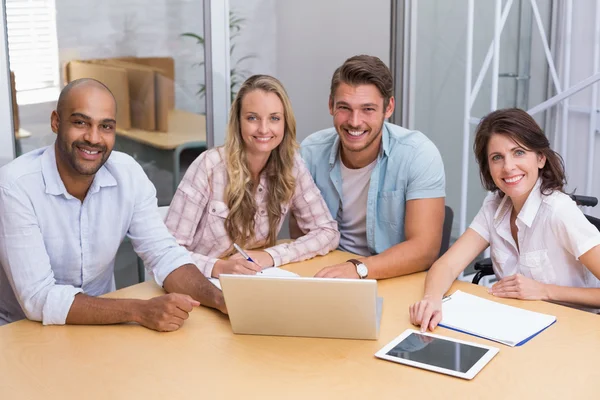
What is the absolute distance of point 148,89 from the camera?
3021 mm

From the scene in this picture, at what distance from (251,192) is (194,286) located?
1.83ft

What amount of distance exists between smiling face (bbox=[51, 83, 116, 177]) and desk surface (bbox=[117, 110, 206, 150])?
3.18 ft

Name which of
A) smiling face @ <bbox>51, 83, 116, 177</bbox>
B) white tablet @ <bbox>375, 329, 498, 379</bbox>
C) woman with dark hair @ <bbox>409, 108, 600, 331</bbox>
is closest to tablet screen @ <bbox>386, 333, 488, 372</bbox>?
white tablet @ <bbox>375, 329, 498, 379</bbox>

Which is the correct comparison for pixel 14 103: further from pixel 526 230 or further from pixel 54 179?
pixel 526 230

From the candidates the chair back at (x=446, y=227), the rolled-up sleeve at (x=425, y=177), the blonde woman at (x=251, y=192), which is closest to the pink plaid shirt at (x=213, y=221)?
the blonde woman at (x=251, y=192)

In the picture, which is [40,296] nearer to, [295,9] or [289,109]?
[289,109]

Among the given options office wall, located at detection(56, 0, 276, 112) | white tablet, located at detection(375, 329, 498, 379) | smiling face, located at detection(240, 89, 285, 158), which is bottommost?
white tablet, located at detection(375, 329, 498, 379)

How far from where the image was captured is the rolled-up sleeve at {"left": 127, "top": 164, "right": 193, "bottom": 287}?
2180 mm

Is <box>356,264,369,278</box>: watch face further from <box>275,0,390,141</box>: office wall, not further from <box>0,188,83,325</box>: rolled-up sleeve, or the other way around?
<box>275,0,390,141</box>: office wall

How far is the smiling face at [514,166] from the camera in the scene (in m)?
2.12

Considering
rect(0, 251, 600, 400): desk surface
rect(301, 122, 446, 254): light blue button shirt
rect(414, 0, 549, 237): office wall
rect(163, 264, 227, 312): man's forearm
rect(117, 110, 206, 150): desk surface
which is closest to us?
rect(0, 251, 600, 400): desk surface

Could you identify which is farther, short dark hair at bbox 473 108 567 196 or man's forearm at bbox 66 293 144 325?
short dark hair at bbox 473 108 567 196

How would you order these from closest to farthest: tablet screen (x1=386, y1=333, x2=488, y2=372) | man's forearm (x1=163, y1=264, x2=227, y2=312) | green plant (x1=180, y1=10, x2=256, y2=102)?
1. tablet screen (x1=386, y1=333, x2=488, y2=372)
2. man's forearm (x1=163, y1=264, x2=227, y2=312)
3. green plant (x1=180, y1=10, x2=256, y2=102)

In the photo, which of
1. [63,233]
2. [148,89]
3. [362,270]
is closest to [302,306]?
[362,270]
